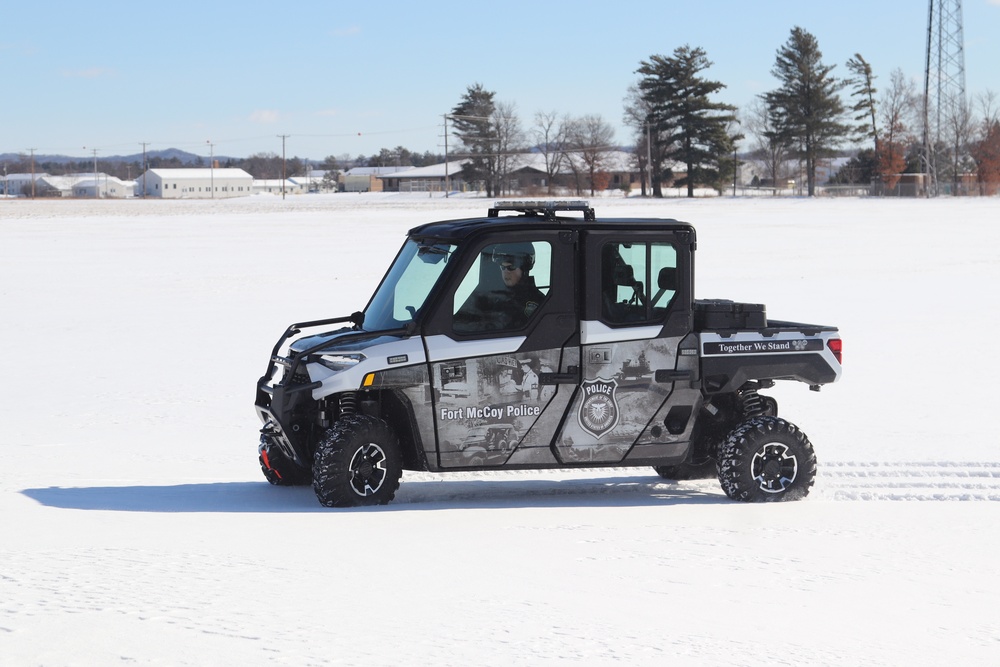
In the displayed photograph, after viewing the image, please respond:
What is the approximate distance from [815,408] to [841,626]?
6467 mm

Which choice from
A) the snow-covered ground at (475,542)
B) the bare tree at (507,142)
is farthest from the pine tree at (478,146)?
the snow-covered ground at (475,542)

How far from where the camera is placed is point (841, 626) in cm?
513

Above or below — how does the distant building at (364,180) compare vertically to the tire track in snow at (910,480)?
above

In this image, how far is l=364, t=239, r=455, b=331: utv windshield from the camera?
7617 mm

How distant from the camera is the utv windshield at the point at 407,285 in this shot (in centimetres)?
762

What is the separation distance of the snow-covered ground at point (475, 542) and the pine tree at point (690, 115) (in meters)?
91.7

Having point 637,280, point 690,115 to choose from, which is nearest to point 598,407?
point 637,280

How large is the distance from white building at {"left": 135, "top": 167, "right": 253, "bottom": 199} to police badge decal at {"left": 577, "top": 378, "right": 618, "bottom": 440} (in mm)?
172485

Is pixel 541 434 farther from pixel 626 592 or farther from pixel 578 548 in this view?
pixel 626 592

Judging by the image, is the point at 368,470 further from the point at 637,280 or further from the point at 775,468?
the point at 775,468

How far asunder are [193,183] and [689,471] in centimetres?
18242

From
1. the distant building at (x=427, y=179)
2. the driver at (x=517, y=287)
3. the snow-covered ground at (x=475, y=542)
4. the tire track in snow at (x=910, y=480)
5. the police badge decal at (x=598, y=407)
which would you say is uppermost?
the distant building at (x=427, y=179)

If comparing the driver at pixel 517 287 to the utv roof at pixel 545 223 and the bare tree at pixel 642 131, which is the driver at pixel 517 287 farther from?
the bare tree at pixel 642 131

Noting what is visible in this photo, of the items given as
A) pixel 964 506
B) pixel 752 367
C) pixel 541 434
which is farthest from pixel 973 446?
pixel 541 434
